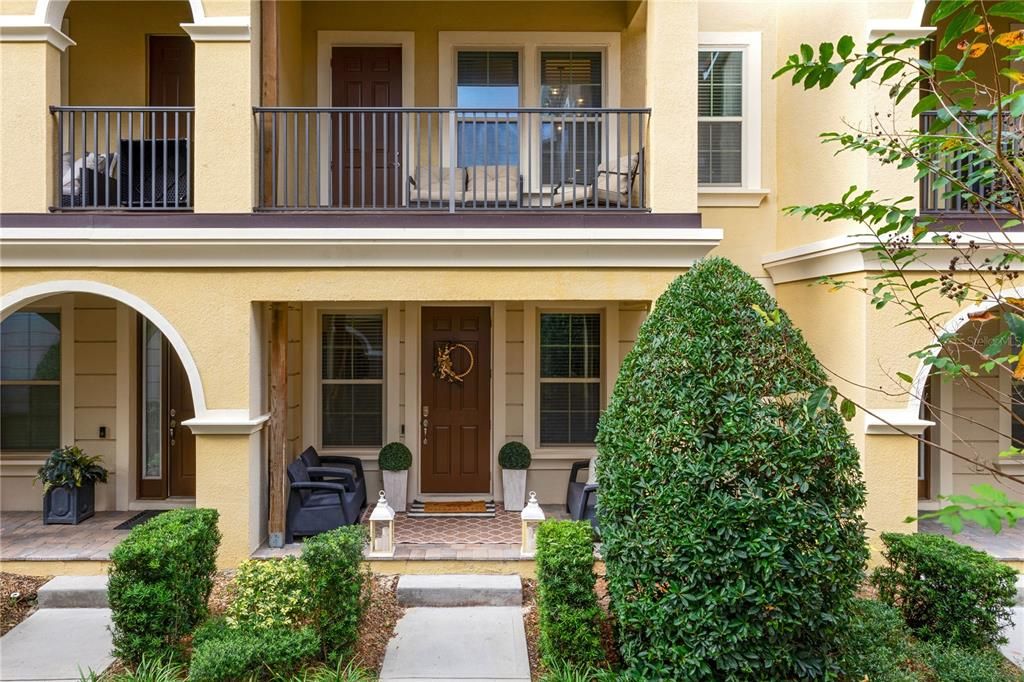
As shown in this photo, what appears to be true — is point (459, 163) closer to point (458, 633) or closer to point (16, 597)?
point (458, 633)

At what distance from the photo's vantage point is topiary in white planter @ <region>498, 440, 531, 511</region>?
8.32 meters

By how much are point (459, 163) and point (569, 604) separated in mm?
5795

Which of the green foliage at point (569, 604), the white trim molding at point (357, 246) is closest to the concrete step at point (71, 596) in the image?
the white trim molding at point (357, 246)

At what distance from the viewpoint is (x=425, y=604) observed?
6047 mm

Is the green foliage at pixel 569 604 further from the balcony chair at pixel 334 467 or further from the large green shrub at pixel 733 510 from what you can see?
the balcony chair at pixel 334 467

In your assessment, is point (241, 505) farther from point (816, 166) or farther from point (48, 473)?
point (816, 166)

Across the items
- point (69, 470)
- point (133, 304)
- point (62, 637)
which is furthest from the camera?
point (69, 470)

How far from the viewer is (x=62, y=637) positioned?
5383mm

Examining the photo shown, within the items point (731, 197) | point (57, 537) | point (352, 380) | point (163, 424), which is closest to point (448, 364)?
point (352, 380)

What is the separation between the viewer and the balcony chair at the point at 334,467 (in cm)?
756

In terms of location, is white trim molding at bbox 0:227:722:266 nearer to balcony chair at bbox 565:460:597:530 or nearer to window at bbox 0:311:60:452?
window at bbox 0:311:60:452

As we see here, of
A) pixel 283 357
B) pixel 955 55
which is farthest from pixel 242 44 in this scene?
pixel 955 55

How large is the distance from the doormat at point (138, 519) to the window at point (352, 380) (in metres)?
2.18

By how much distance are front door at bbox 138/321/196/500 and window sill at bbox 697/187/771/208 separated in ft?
23.4
